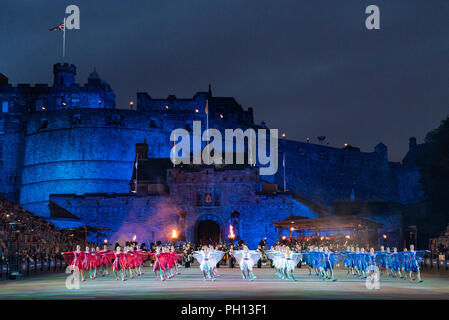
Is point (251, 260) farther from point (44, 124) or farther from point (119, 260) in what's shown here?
point (44, 124)

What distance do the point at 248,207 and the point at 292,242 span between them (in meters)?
11.3

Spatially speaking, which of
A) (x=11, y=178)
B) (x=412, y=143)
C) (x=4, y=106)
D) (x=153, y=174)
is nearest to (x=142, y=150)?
(x=153, y=174)

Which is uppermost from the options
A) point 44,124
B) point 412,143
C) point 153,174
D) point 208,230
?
point 412,143

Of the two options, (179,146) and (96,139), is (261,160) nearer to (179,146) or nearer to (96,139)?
(179,146)

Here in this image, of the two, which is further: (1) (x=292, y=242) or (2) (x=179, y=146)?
(2) (x=179, y=146)

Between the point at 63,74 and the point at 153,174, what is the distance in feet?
119

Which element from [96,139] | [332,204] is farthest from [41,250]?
[332,204]

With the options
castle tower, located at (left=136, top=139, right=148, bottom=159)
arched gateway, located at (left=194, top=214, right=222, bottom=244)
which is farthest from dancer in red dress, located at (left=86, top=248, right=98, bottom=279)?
castle tower, located at (left=136, top=139, right=148, bottom=159)

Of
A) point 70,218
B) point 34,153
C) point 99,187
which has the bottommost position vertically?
point 70,218

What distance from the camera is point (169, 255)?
29750 millimetres

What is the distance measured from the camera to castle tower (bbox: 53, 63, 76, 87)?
9431cm

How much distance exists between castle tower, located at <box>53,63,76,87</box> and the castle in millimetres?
166

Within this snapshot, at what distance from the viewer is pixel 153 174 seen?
6762 centimetres
